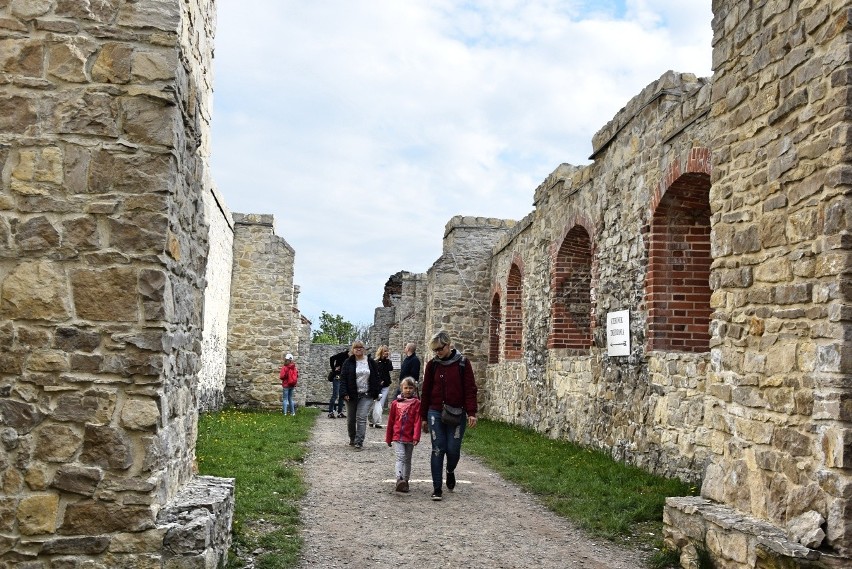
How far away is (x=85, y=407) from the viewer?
13.2ft

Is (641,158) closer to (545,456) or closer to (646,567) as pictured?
(545,456)

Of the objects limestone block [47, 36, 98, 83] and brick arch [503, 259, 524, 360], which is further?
brick arch [503, 259, 524, 360]

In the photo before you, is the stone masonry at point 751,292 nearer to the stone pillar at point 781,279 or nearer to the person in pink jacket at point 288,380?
the stone pillar at point 781,279

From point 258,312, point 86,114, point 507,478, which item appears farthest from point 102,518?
point 258,312

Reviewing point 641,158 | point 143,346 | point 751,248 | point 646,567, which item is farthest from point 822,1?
point 641,158

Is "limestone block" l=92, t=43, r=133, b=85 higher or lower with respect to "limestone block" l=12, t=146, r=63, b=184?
higher

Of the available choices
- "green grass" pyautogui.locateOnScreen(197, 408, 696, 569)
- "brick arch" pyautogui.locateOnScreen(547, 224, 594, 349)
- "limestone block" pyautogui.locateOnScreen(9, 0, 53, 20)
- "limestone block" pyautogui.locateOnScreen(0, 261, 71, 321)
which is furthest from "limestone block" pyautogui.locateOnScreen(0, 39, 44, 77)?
"brick arch" pyautogui.locateOnScreen(547, 224, 594, 349)

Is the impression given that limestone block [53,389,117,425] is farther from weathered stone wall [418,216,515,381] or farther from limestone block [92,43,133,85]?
weathered stone wall [418,216,515,381]

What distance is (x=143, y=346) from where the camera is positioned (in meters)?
4.06

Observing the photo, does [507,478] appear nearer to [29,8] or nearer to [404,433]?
[404,433]

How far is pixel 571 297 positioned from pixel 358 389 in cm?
404

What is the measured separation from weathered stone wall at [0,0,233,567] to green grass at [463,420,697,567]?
3.31 meters

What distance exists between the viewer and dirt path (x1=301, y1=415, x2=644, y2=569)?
536 cm

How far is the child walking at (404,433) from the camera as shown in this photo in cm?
781
